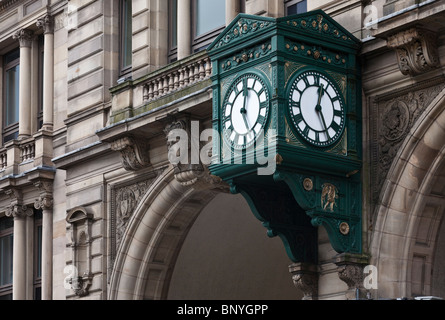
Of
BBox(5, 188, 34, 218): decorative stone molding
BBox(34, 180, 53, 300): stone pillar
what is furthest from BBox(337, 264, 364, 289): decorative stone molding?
BBox(5, 188, 34, 218): decorative stone molding

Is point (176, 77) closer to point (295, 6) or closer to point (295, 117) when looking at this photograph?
point (295, 6)

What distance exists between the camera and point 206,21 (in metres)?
23.0

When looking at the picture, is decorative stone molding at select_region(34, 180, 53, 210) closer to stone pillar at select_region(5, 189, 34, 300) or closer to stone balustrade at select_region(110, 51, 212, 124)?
stone pillar at select_region(5, 189, 34, 300)

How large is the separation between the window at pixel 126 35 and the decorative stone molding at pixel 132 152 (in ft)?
6.64

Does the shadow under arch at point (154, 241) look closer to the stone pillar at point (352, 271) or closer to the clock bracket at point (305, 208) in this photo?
the clock bracket at point (305, 208)

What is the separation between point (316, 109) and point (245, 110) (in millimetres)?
991

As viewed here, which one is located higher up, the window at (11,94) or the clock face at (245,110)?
the window at (11,94)

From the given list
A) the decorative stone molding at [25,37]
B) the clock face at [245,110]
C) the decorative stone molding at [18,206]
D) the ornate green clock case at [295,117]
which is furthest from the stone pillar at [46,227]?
A: the clock face at [245,110]

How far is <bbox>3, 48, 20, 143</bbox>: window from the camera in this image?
94.6 feet

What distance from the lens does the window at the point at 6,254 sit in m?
27.7

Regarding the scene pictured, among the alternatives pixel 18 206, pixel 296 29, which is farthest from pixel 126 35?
pixel 296 29

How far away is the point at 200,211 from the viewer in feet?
75.6

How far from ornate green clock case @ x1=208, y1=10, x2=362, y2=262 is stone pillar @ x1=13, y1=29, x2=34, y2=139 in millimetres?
9645
